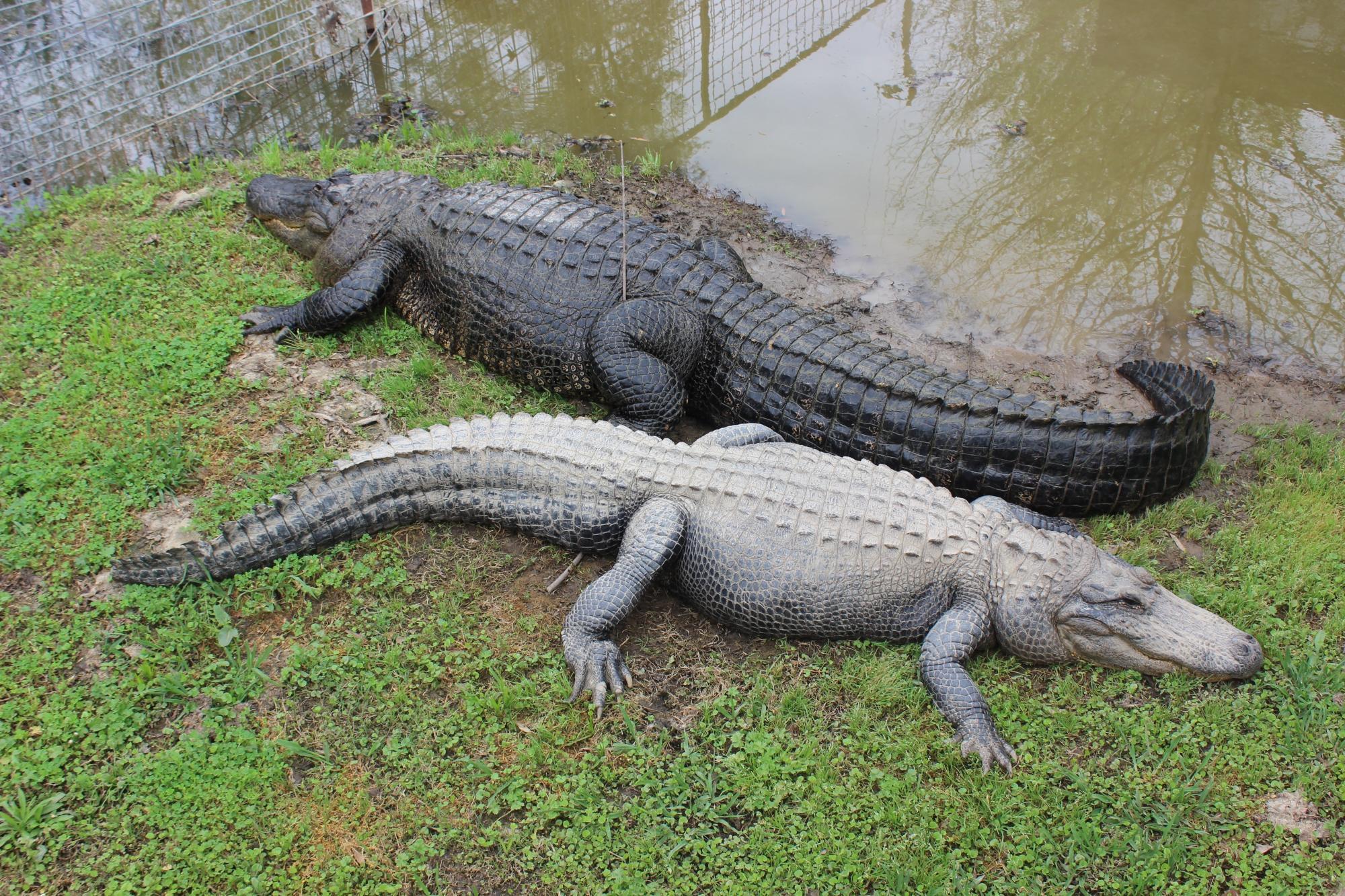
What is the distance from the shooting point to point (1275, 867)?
3203 mm

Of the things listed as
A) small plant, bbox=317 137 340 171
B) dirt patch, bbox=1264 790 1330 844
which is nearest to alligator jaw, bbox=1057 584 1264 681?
dirt patch, bbox=1264 790 1330 844

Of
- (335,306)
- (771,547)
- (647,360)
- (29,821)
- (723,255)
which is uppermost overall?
(723,255)

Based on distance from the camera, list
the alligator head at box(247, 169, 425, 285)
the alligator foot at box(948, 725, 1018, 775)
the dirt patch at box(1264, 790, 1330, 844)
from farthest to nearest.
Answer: the alligator head at box(247, 169, 425, 285) → the alligator foot at box(948, 725, 1018, 775) → the dirt patch at box(1264, 790, 1330, 844)

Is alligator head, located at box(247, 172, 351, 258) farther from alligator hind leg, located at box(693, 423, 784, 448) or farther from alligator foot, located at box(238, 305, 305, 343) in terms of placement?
alligator hind leg, located at box(693, 423, 784, 448)

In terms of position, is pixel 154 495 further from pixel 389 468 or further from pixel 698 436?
pixel 698 436

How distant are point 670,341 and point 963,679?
8.44 ft

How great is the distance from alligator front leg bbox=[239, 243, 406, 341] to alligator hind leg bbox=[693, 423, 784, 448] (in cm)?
268

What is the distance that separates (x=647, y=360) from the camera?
5.23 metres

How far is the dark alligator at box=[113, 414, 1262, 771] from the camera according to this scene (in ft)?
12.6

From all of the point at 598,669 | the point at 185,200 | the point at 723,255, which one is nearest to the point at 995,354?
the point at 723,255

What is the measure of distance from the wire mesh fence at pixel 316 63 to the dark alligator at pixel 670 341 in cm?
223

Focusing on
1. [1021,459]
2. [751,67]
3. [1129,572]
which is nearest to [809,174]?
[751,67]

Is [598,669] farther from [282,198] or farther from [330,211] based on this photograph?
[282,198]

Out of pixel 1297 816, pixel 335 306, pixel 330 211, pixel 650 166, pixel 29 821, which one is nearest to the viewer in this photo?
pixel 29 821
